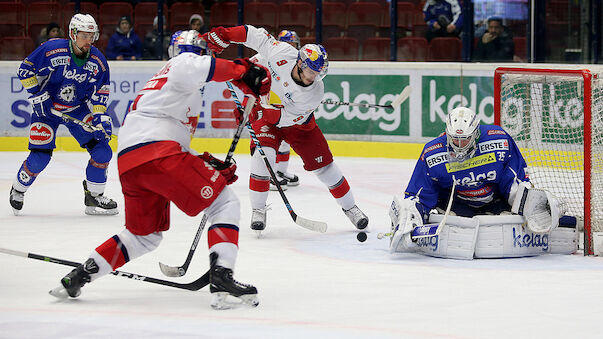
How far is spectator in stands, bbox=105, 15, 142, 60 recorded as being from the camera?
9.21 m

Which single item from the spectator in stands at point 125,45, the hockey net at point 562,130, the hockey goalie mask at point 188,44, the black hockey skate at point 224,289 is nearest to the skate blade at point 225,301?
the black hockey skate at point 224,289

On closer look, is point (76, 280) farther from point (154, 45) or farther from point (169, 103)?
point (154, 45)

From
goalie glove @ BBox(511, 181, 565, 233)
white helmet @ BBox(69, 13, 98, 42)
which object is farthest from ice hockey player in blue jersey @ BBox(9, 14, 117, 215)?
goalie glove @ BBox(511, 181, 565, 233)

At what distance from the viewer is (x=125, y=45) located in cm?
922

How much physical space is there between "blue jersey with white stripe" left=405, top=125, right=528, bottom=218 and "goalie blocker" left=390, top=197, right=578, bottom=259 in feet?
0.48

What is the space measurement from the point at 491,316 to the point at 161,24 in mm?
6462

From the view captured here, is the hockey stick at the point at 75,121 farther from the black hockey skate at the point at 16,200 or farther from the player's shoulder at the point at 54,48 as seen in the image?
the black hockey skate at the point at 16,200

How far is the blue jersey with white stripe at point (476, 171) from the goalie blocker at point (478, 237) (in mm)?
148

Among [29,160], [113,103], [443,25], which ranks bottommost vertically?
[29,160]

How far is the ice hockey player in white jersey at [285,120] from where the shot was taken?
505cm

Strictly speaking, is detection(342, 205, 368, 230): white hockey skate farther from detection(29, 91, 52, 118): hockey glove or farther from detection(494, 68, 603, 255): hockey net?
detection(29, 91, 52, 118): hockey glove

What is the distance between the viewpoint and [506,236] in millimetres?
4402

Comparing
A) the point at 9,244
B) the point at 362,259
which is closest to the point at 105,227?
the point at 9,244

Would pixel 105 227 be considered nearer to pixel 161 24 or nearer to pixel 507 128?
pixel 507 128
